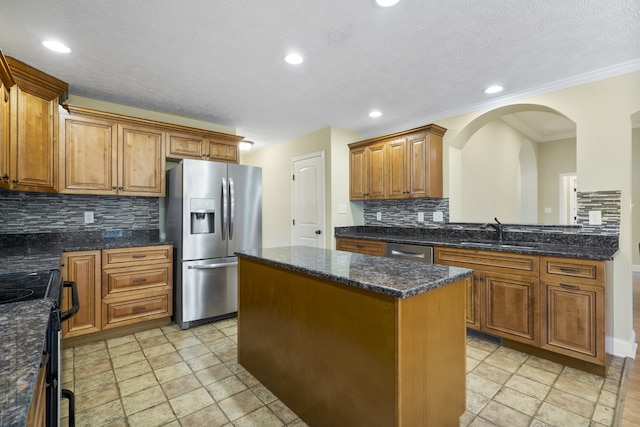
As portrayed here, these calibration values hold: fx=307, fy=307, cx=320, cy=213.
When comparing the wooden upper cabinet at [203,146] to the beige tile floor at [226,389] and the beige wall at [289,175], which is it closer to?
the beige wall at [289,175]

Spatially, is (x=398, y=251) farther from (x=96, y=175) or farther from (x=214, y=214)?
(x=96, y=175)

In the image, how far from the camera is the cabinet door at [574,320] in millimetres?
2203

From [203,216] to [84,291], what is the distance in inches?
48.5

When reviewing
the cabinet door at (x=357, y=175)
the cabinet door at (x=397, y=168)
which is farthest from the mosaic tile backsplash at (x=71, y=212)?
the cabinet door at (x=397, y=168)

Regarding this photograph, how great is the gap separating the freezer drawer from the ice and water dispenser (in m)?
0.34

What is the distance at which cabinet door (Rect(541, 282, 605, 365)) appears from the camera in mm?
2203

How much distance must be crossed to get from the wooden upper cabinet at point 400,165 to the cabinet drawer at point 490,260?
862 mm

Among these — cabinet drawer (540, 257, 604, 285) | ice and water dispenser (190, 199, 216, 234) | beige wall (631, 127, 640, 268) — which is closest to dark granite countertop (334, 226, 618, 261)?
cabinet drawer (540, 257, 604, 285)

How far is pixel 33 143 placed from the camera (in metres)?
2.51

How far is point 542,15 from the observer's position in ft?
6.27

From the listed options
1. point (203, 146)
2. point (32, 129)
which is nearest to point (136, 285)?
point (32, 129)

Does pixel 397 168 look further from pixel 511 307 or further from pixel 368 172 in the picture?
pixel 511 307

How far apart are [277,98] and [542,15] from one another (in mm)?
2307

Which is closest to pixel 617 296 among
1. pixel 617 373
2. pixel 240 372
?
pixel 617 373
